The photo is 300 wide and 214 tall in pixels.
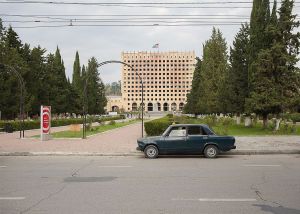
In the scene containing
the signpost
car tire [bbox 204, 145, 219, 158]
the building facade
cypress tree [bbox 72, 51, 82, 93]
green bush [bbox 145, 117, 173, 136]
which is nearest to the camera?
car tire [bbox 204, 145, 219, 158]

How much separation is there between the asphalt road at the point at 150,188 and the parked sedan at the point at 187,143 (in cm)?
258

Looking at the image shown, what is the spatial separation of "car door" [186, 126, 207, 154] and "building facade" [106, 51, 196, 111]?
590 feet

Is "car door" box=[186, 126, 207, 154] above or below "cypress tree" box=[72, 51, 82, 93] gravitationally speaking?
below

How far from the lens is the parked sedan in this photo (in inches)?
659

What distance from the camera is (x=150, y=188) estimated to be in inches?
368

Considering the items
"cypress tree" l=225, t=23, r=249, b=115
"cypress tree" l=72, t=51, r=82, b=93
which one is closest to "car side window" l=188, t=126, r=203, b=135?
"cypress tree" l=225, t=23, r=249, b=115

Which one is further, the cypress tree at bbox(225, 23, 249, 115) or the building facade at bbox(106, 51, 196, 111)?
the building facade at bbox(106, 51, 196, 111)

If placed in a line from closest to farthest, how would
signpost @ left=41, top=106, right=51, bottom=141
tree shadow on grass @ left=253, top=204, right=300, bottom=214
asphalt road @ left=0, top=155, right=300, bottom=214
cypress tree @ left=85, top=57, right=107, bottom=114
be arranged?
tree shadow on grass @ left=253, top=204, right=300, bottom=214, asphalt road @ left=0, top=155, right=300, bottom=214, signpost @ left=41, top=106, right=51, bottom=141, cypress tree @ left=85, top=57, right=107, bottom=114

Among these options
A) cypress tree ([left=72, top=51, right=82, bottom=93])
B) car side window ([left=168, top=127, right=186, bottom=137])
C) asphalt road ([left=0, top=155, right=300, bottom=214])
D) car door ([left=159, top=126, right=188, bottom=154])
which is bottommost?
asphalt road ([left=0, top=155, right=300, bottom=214])

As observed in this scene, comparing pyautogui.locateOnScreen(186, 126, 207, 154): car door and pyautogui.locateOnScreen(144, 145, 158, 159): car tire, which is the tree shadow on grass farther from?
pyautogui.locateOnScreen(144, 145, 158, 159): car tire

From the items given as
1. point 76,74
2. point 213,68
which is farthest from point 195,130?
point 76,74

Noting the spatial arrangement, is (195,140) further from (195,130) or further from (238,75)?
(238,75)

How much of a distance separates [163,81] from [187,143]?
183321mm

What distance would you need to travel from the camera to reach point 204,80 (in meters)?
61.9
